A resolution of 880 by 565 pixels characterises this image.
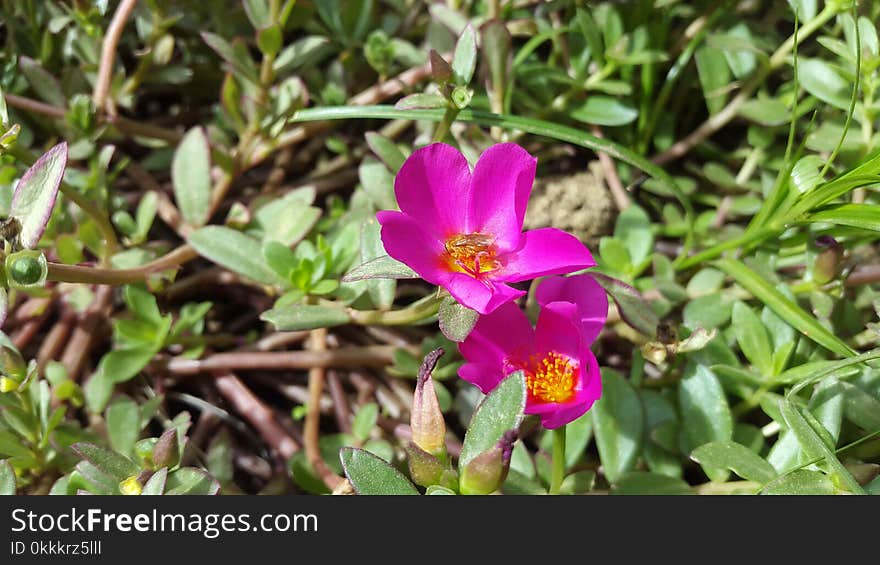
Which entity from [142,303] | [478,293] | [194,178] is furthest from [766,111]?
[142,303]

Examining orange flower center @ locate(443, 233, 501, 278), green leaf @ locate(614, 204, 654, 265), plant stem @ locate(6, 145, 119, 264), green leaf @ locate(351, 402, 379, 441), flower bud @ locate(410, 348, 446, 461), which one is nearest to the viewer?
flower bud @ locate(410, 348, 446, 461)

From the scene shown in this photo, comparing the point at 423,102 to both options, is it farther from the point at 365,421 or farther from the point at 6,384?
the point at 6,384

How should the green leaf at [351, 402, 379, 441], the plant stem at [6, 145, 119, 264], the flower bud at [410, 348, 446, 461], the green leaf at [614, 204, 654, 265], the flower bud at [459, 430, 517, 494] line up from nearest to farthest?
the flower bud at [459, 430, 517, 494] → the flower bud at [410, 348, 446, 461] → the plant stem at [6, 145, 119, 264] → the green leaf at [351, 402, 379, 441] → the green leaf at [614, 204, 654, 265]

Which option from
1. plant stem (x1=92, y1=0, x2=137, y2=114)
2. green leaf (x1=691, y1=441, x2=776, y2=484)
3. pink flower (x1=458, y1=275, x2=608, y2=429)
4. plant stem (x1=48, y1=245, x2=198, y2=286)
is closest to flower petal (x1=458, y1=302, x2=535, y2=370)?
pink flower (x1=458, y1=275, x2=608, y2=429)

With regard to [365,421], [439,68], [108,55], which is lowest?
[365,421]

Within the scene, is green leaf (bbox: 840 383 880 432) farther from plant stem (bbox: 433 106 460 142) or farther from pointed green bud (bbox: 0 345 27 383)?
pointed green bud (bbox: 0 345 27 383)
